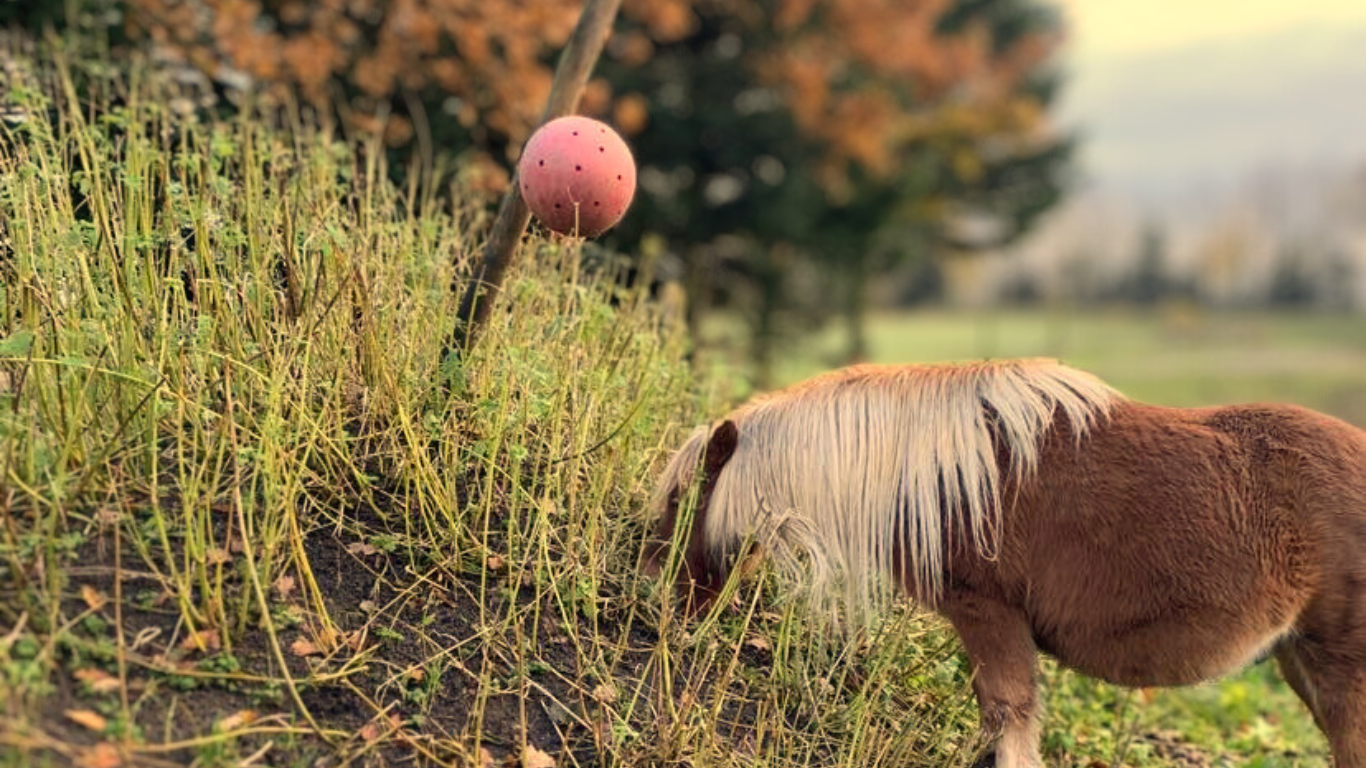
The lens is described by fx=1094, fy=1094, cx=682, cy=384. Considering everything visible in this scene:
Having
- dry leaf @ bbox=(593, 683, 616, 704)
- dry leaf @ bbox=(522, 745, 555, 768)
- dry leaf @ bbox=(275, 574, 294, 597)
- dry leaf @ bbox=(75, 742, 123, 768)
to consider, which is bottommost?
dry leaf @ bbox=(522, 745, 555, 768)

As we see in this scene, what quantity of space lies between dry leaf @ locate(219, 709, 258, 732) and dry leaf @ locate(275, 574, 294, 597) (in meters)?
0.40

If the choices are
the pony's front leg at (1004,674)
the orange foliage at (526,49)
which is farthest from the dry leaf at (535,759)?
the orange foliage at (526,49)

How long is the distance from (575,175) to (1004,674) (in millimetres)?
2021

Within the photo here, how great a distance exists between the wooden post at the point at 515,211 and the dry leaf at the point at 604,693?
1.32 m

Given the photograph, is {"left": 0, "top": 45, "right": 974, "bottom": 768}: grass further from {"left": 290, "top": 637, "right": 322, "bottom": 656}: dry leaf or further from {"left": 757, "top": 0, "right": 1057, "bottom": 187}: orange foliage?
{"left": 757, "top": 0, "right": 1057, "bottom": 187}: orange foliage

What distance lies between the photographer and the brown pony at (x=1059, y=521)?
3.18 meters

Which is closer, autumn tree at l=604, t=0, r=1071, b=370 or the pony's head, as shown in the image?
the pony's head

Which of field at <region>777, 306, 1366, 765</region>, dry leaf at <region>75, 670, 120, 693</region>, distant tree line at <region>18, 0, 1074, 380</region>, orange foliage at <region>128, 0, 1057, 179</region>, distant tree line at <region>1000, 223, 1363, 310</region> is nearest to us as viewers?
dry leaf at <region>75, 670, 120, 693</region>

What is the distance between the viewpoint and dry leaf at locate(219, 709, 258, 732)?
2.62 meters

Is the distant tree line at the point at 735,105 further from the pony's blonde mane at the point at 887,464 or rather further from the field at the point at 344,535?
the pony's blonde mane at the point at 887,464

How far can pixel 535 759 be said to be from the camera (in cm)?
298

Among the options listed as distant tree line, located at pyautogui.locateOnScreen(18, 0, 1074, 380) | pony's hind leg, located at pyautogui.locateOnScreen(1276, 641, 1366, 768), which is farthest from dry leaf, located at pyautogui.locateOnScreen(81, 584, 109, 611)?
distant tree line, located at pyautogui.locateOnScreen(18, 0, 1074, 380)

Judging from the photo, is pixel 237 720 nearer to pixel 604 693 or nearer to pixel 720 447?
pixel 604 693

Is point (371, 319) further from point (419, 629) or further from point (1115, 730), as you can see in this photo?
point (1115, 730)
